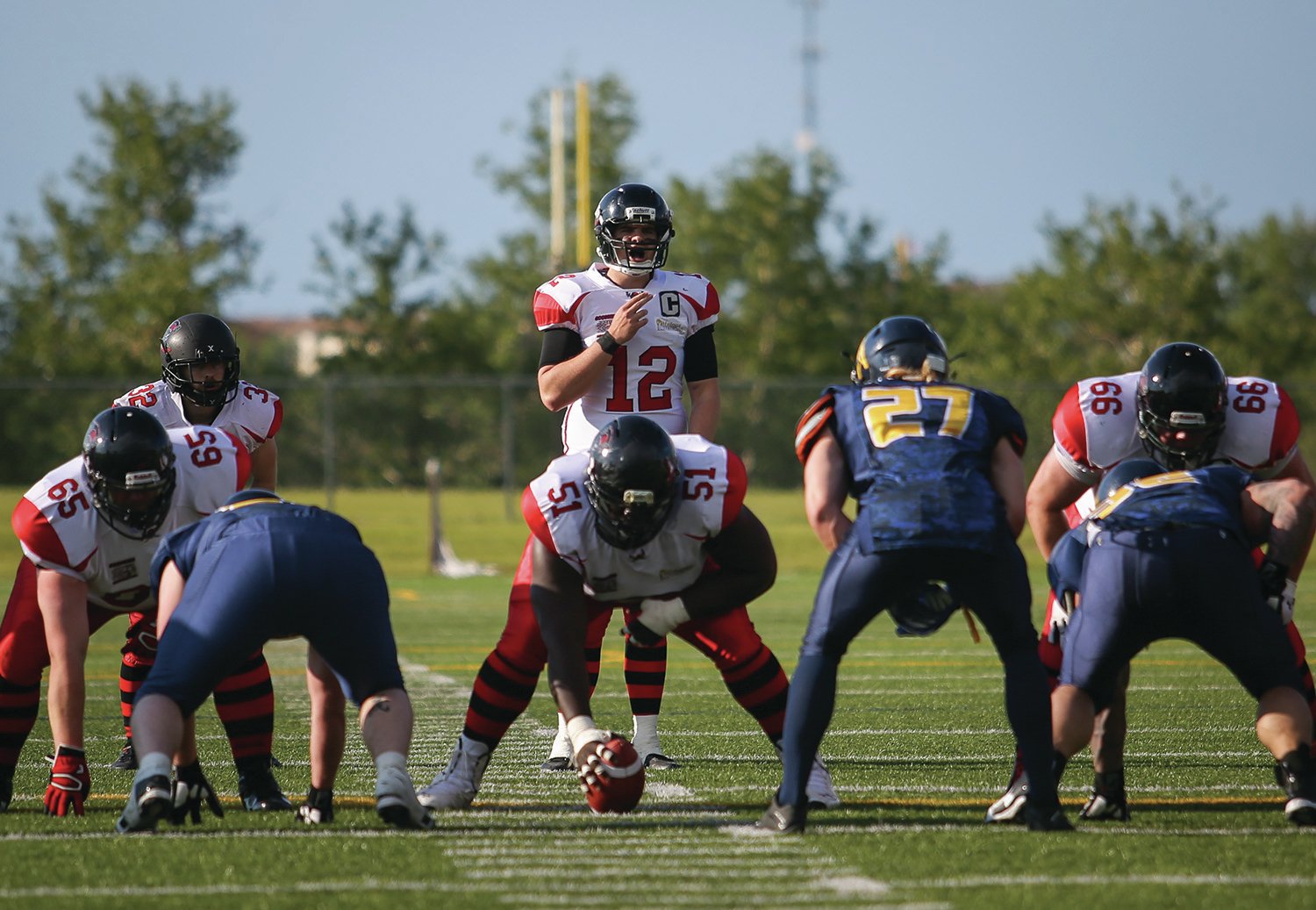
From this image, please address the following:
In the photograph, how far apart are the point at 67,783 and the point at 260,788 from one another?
565mm

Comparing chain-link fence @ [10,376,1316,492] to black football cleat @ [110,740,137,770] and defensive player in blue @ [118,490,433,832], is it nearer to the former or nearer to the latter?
black football cleat @ [110,740,137,770]

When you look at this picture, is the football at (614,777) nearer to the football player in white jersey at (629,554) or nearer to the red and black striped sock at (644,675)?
the football player in white jersey at (629,554)

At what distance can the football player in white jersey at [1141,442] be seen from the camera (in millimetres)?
4734

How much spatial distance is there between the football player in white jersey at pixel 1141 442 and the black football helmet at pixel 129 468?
8.52 feet

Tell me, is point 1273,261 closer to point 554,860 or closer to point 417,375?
point 417,375

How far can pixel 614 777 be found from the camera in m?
4.61

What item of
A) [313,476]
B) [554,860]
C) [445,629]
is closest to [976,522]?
[554,860]

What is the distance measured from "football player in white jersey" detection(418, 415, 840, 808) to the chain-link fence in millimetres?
14459

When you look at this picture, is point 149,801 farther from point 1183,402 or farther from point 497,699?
point 1183,402

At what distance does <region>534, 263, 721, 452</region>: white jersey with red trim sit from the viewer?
19.2ft

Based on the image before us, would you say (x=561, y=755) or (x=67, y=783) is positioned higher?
(x=67, y=783)

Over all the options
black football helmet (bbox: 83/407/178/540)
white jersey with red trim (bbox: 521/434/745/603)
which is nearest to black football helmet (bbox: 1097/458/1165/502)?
white jersey with red trim (bbox: 521/434/745/603)

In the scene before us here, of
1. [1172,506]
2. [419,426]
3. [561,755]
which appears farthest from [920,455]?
[419,426]

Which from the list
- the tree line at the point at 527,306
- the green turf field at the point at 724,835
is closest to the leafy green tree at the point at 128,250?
the tree line at the point at 527,306
